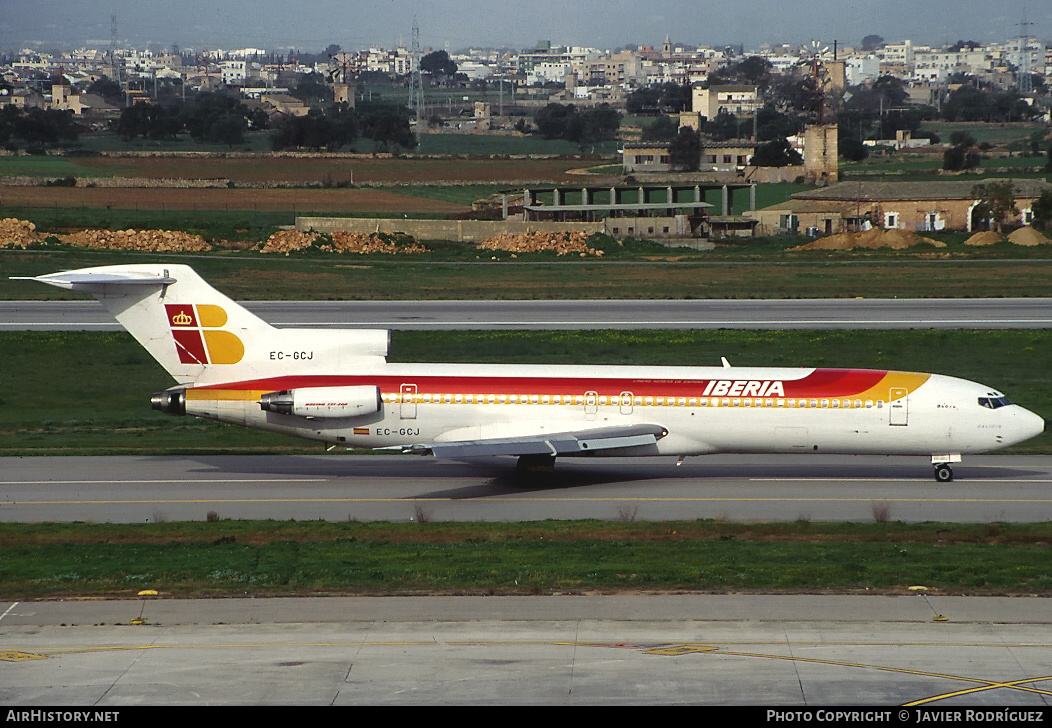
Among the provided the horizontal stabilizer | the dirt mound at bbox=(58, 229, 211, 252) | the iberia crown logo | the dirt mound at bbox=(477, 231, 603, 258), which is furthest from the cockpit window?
the dirt mound at bbox=(58, 229, 211, 252)

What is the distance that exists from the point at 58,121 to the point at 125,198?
239 feet

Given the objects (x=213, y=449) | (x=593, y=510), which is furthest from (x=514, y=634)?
(x=213, y=449)

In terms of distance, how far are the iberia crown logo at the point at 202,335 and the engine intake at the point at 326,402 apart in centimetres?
200

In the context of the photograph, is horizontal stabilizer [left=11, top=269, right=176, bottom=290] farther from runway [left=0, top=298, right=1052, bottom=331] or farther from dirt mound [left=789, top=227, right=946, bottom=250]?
dirt mound [left=789, top=227, right=946, bottom=250]

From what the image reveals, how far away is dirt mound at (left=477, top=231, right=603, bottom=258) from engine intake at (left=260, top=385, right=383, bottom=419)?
55.8 m

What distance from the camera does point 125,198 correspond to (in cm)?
11831

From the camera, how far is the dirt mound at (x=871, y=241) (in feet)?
293

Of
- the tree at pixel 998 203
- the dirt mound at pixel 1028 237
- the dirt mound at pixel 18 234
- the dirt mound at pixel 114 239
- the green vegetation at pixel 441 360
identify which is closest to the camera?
the green vegetation at pixel 441 360

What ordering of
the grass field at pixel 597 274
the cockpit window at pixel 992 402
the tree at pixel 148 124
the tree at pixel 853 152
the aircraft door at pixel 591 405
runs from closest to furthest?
the cockpit window at pixel 992 402, the aircraft door at pixel 591 405, the grass field at pixel 597 274, the tree at pixel 853 152, the tree at pixel 148 124

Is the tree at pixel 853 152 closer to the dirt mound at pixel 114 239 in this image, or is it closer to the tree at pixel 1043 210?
the tree at pixel 1043 210

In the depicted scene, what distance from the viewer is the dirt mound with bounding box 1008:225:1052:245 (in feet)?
291

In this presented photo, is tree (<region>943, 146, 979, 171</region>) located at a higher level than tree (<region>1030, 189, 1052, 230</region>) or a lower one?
higher

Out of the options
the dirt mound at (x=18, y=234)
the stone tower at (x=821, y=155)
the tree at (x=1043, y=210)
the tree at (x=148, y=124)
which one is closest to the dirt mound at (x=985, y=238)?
the tree at (x=1043, y=210)

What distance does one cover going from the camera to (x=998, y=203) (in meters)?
102
